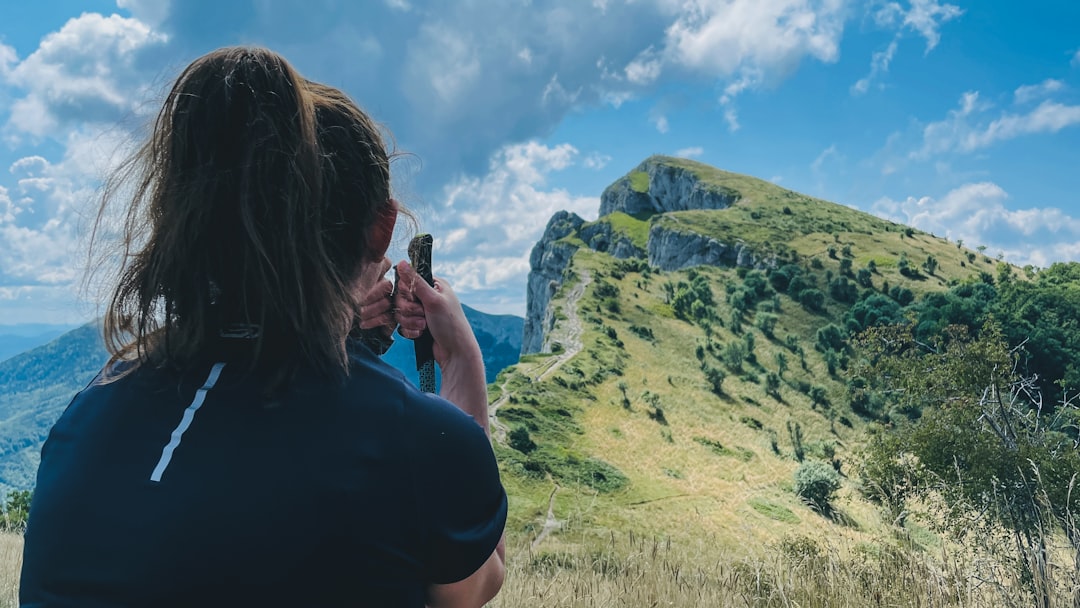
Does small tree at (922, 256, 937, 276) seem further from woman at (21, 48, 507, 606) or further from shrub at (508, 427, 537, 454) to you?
woman at (21, 48, 507, 606)

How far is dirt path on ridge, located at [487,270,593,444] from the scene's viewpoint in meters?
43.4

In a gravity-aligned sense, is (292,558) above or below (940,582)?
above

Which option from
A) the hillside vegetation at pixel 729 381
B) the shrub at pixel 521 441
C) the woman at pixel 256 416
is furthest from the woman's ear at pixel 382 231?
the shrub at pixel 521 441

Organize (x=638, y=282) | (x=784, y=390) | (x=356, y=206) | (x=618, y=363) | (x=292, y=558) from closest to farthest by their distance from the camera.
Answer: (x=292, y=558) < (x=356, y=206) < (x=618, y=363) < (x=784, y=390) < (x=638, y=282)

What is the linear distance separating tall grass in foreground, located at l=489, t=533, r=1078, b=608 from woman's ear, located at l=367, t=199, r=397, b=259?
2506 millimetres

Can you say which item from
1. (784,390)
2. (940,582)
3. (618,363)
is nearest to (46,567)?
(940,582)

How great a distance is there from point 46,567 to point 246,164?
2.37ft

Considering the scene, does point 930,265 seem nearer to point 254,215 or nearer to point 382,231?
point 382,231

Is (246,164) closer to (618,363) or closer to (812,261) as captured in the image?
(618,363)

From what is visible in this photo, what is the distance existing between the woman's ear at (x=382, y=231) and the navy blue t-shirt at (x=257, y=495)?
0.91 feet

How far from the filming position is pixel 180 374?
1.19 metres

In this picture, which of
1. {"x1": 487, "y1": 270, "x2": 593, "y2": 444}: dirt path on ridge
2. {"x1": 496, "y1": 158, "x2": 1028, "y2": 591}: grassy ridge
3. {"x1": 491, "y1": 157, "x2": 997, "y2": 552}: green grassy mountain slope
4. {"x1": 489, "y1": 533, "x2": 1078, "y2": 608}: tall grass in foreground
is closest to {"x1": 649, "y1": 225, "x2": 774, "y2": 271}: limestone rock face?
{"x1": 491, "y1": 157, "x2": 997, "y2": 552}: green grassy mountain slope

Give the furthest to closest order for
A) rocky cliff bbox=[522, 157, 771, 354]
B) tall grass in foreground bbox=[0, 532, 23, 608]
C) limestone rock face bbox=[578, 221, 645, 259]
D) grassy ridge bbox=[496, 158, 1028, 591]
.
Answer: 1. limestone rock face bbox=[578, 221, 645, 259]
2. rocky cliff bbox=[522, 157, 771, 354]
3. grassy ridge bbox=[496, 158, 1028, 591]
4. tall grass in foreground bbox=[0, 532, 23, 608]

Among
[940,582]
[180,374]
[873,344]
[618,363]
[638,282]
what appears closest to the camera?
[180,374]
